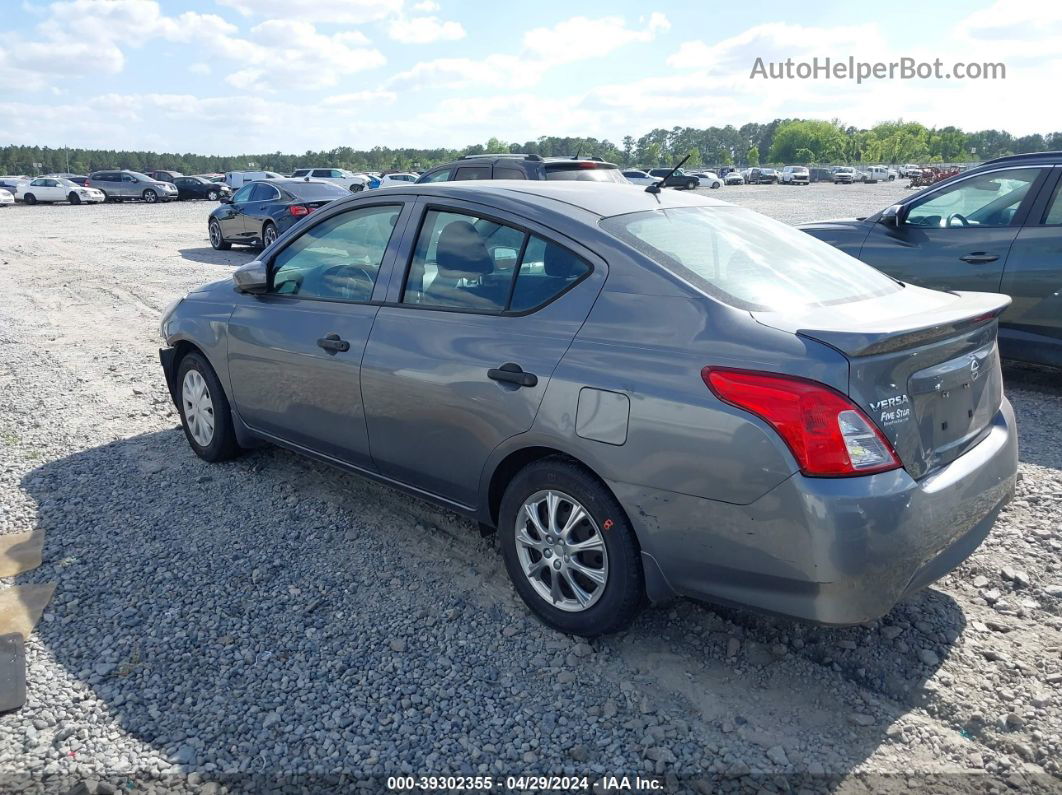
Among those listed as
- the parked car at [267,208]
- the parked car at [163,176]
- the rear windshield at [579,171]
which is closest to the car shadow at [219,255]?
the parked car at [267,208]

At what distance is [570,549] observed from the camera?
3.19m

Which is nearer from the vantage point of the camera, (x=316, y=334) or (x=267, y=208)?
(x=316, y=334)

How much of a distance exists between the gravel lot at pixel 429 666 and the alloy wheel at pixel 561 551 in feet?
0.65

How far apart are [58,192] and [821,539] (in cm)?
4777

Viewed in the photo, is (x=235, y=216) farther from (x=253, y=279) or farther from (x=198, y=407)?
(x=253, y=279)

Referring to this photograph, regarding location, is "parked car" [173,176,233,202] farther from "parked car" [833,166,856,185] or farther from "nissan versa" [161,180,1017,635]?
"parked car" [833,166,856,185]

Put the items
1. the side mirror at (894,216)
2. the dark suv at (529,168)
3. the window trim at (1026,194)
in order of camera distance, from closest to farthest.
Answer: the window trim at (1026,194) → the side mirror at (894,216) → the dark suv at (529,168)

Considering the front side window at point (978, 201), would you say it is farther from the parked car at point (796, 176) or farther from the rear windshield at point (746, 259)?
the parked car at point (796, 176)

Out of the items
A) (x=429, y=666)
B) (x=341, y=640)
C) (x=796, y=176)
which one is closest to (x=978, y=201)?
(x=429, y=666)

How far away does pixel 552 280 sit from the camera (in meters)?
3.29

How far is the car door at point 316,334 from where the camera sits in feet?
13.1

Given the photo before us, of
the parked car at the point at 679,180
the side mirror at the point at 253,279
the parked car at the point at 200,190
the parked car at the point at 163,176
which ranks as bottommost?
the side mirror at the point at 253,279

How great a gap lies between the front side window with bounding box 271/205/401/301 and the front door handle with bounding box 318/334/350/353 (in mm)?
212

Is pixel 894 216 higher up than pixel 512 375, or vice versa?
pixel 894 216
